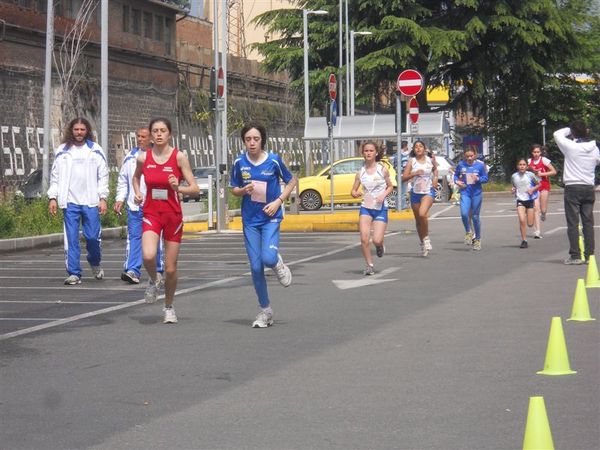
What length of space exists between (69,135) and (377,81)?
40847mm

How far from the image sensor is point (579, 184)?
17.6 m

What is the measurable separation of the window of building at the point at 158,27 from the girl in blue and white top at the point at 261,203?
48758 millimetres

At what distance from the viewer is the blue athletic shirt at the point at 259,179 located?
38.1 feet

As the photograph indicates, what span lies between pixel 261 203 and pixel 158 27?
49604mm

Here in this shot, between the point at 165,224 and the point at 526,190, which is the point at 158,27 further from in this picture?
the point at 165,224

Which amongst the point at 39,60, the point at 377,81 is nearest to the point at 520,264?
the point at 39,60

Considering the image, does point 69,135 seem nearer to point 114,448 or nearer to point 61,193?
point 61,193

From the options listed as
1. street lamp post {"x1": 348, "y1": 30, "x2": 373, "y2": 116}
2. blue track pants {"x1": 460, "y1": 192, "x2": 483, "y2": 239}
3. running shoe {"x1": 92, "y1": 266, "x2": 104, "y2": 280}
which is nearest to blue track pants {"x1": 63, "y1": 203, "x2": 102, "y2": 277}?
running shoe {"x1": 92, "y1": 266, "x2": 104, "y2": 280}

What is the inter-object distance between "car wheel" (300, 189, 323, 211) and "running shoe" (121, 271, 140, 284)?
2345cm

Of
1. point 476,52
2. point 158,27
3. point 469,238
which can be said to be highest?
point 158,27

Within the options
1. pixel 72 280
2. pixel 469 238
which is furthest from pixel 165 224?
pixel 469 238

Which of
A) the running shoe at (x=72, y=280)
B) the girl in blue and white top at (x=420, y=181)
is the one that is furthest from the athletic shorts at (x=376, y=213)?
the running shoe at (x=72, y=280)

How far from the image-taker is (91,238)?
15891mm

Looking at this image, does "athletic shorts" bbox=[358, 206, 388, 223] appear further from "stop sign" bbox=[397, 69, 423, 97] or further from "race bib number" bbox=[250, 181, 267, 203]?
"stop sign" bbox=[397, 69, 423, 97]
